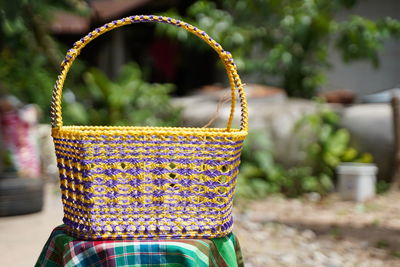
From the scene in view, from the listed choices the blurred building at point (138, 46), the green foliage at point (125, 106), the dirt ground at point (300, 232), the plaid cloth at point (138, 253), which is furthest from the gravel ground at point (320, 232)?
the blurred building at point (138, 46)

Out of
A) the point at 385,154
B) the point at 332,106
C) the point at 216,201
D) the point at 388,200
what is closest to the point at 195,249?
the point at 216,201

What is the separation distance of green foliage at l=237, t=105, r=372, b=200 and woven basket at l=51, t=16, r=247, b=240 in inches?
196

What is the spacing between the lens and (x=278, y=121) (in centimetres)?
730

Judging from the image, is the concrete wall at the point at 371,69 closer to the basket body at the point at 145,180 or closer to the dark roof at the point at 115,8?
the dark roof at the point at 115,8

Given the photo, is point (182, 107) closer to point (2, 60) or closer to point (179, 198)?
point (2, 60)

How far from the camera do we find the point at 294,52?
884 centimetres

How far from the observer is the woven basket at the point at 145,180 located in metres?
1.84

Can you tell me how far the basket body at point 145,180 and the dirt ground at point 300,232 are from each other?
199cm

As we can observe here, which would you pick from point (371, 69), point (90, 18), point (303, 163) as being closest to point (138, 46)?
point (90, 18)

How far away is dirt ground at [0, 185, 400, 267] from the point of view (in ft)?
13.6

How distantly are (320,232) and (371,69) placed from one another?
554cm

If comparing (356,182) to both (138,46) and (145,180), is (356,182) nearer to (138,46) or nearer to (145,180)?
(145,180)

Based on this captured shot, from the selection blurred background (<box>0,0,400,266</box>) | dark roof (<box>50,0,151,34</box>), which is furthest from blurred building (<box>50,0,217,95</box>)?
blurred background (<box>0,0,400,266</box>)

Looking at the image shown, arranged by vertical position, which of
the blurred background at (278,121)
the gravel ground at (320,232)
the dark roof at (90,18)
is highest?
the dark roof at (90,18)
